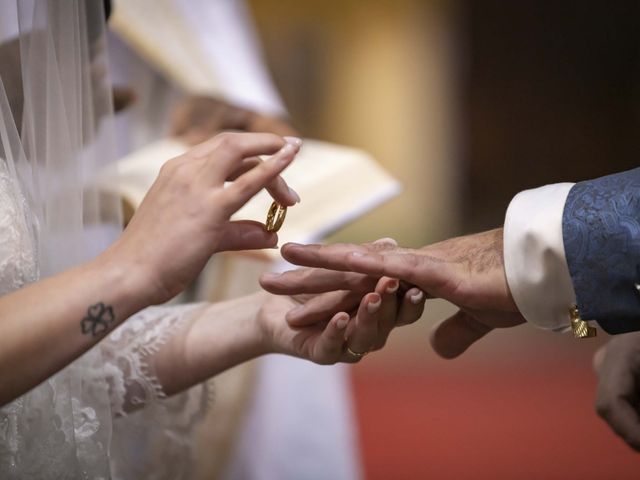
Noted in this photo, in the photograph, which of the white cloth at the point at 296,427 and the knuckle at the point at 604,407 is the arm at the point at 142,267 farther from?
the white cloth at the point at 296,427

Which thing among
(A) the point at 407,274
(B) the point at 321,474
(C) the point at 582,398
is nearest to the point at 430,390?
(C) the point at 582,398

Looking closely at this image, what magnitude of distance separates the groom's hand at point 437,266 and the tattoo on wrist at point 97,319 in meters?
0.20

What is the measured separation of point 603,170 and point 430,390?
2498 millimetres

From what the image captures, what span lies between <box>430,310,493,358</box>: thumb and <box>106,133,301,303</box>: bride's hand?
33cm

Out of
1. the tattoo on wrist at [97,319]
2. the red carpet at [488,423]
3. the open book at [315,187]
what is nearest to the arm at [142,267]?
the tattoo on wrist at [97,319]

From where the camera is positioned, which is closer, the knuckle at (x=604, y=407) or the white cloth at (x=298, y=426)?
the knuckle at (x=604, y=407)

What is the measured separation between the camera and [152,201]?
2.53ft

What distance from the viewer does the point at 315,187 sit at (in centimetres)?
135

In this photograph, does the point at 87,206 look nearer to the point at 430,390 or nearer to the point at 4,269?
the point at 4,269

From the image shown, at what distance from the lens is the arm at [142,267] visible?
28.0 inches

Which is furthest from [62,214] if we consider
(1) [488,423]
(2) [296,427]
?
(1) [488,423]

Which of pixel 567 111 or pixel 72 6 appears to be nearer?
pixel 72 6

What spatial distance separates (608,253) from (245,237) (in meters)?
0.35

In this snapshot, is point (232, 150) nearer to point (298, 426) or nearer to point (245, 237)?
point (245, 237)
